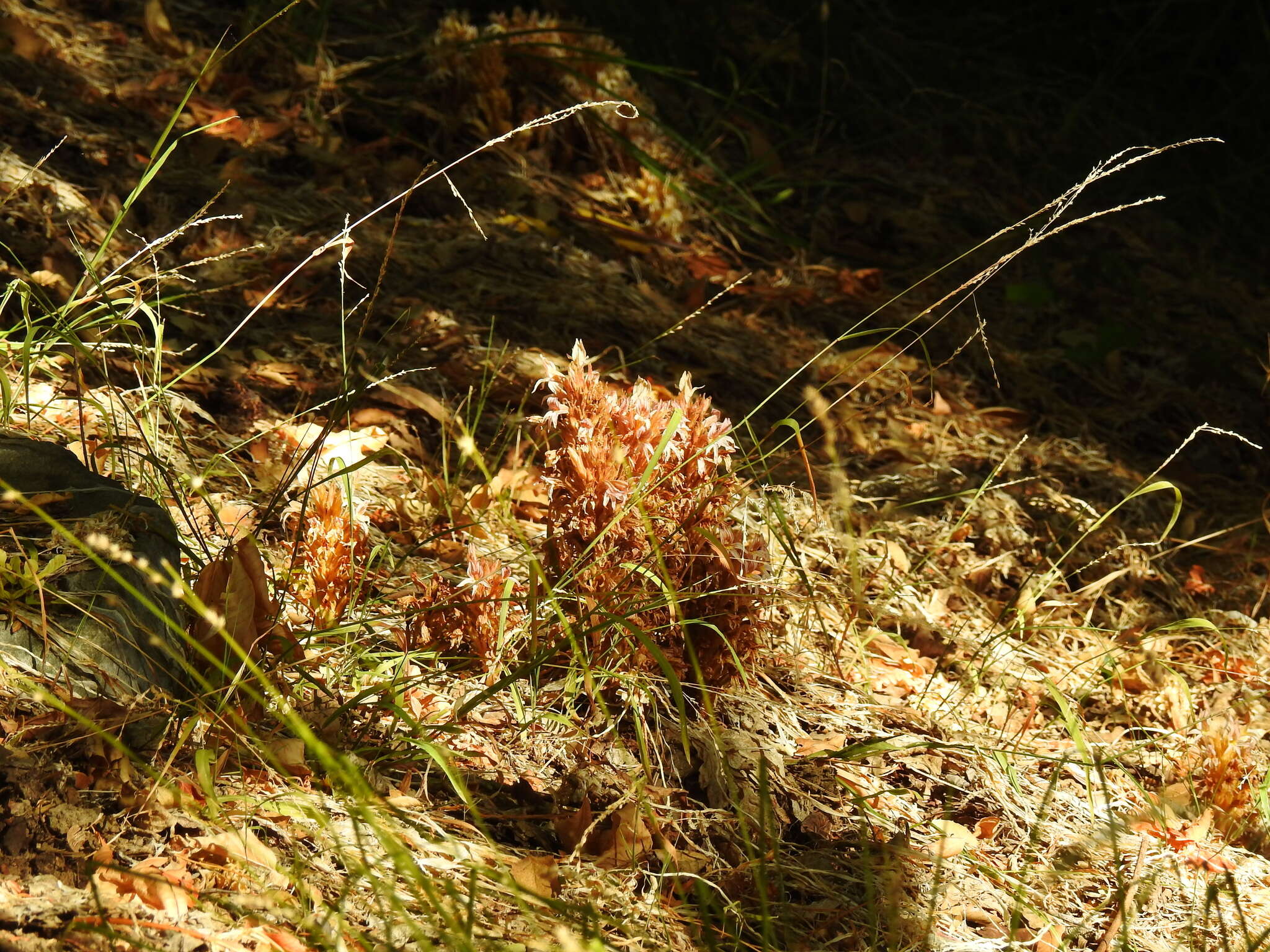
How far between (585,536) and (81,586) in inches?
30.4

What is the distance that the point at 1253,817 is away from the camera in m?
2.01

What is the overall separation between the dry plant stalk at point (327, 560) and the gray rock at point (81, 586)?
25 centimetres

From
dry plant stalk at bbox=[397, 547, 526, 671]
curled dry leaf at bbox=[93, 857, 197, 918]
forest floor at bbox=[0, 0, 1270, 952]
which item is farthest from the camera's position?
dry plant stalk at bbox=[397, 547, 526, 671]

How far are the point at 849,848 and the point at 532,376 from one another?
153 centimetres

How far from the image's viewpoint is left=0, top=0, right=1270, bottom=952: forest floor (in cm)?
148

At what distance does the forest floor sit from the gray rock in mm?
59

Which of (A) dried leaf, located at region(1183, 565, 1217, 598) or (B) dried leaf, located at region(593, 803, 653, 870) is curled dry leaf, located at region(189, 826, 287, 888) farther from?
(A) dried leaf, located at region(1183, 565, 1217, 598)

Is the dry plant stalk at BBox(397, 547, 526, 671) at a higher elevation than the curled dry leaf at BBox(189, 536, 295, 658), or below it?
below

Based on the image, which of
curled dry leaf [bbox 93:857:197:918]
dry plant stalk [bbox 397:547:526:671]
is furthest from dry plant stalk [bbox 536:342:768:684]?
curled dry leaf [bbox 93:857:197:918]

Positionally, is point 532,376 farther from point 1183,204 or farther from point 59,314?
point 1183,204

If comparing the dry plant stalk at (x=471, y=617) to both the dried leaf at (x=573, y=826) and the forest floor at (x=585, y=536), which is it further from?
the dried leaf at (x=573, y=826)

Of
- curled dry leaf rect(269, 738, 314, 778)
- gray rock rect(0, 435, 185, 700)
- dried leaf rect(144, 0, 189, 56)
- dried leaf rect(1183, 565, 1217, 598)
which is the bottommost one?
dried leaf rect(1183, 565, 1217, 598)

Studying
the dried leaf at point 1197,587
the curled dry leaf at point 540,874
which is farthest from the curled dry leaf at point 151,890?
the dried leaf at point 1197,587

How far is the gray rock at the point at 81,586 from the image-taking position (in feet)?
4.90
